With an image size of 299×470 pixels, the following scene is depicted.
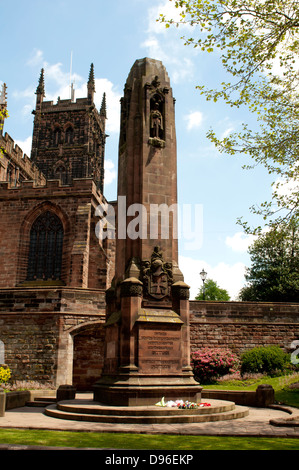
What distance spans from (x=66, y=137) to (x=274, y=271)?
116 ft

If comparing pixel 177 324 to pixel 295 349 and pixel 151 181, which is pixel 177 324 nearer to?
pixel 151 181

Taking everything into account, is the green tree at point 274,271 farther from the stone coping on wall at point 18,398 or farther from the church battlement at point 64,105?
the church battlement at point 64,105

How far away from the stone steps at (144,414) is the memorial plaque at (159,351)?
1126 millimetres

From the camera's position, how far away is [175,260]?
1149 cm

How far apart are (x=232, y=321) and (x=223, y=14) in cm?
1455

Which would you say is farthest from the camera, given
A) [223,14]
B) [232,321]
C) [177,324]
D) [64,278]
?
[64,278]

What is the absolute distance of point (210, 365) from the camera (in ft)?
62.3

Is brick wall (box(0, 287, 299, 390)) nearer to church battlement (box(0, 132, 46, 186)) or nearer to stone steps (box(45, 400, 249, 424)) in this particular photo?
stone steps (box(45, 400, 249, 424))

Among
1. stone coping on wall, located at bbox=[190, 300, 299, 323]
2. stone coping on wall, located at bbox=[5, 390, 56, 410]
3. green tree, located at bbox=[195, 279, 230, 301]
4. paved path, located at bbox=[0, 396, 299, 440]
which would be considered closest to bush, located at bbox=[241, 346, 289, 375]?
stone coping on wall, located at bbox=[190, 300, 299, 323]

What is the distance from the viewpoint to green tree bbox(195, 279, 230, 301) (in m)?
61.2

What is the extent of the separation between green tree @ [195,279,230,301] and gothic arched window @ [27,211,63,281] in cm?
3460

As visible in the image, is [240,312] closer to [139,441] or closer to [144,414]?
[144,414]

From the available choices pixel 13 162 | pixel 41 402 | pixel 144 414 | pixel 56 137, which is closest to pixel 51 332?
pixel 41 402

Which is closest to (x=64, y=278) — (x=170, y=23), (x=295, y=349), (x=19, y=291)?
(x=19, y=291)
